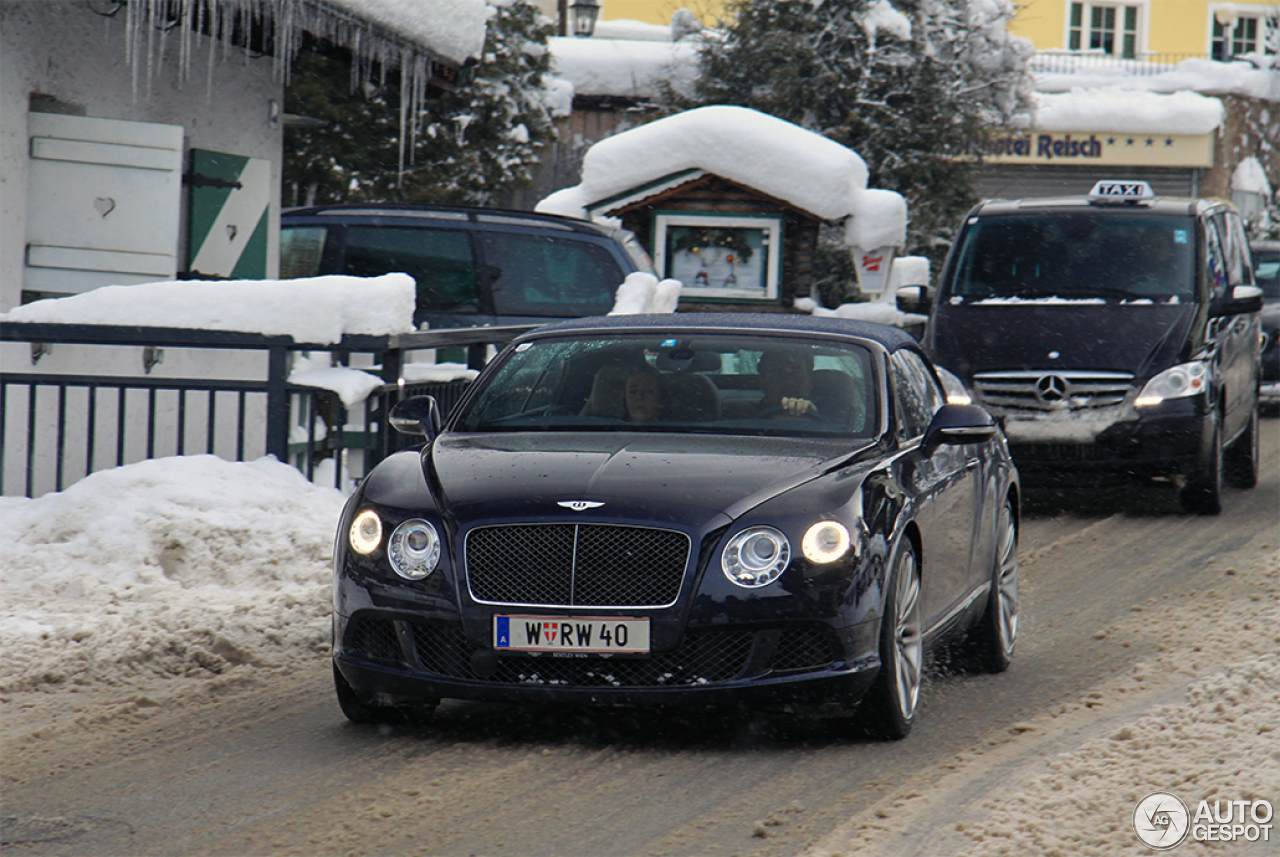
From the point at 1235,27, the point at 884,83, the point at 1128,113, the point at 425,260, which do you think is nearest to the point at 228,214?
the point at 425,260

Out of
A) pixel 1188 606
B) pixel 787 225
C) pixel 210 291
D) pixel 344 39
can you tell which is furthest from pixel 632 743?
pixel 787 225

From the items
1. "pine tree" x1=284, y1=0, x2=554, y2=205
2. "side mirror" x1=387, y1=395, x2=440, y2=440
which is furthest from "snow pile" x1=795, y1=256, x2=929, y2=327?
"side mirror" x1=387, y1=395, x2=440, y2=440

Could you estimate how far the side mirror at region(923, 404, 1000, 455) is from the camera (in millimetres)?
6281

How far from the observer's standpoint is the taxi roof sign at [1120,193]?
1290 cm

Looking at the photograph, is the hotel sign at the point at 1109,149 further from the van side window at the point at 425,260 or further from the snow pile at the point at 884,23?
the van side window at the point at 425,260

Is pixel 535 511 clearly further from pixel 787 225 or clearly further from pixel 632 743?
pixel 787 225

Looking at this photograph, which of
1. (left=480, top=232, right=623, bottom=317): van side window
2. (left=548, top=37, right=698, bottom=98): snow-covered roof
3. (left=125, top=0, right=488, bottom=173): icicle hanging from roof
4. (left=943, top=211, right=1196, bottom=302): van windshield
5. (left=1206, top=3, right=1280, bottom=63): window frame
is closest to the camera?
(left=125, top=0, right=488, bottom=173): icicle hanging from roof

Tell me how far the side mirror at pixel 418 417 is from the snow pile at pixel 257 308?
8.40ft

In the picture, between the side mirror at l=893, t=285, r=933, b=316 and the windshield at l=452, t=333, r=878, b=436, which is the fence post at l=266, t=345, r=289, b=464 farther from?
the side mirror at l=893, t=285, r=933, b=316

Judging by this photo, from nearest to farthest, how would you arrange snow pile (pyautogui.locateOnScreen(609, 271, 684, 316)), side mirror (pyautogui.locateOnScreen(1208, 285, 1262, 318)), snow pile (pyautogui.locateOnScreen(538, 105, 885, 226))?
1. side mirror (pyautogui.locateOnScreen(1208, 285, 1262, 318))
2. snow pile (pyautogui.locateOnScreen(609, 271, 684, 316))
3. snow pile (pyautogui.locateOnScreen(538, 105, 885, 226))

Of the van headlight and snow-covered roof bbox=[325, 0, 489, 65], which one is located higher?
snow-covered roof bbox=[325, 0, 489, 65]

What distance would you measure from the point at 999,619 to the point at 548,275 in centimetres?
719

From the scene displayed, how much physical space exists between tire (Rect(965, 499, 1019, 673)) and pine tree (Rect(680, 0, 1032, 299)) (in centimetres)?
2044

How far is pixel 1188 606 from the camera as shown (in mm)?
8297
